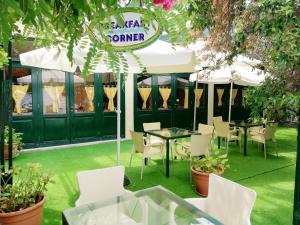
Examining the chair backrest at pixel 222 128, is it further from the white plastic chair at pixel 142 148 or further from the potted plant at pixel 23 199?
the potted plant at pixel 23 199

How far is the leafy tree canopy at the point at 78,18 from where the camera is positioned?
707mm

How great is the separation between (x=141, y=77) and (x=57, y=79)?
2.60 metres

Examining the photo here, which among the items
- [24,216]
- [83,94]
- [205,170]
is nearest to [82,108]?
[83,94]

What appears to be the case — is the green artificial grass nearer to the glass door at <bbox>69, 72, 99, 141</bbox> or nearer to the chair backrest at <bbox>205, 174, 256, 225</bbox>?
the glass door at <bbox>69, 72, 99, 141</bbox>

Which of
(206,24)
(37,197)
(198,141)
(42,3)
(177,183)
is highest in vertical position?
(206,24)

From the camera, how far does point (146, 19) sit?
1149 millimetres

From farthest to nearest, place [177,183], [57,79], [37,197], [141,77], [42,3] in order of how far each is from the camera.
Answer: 1. [141,77]
2. [57,79]
3. [177,183]
4. [37,197]
5. [42,3]

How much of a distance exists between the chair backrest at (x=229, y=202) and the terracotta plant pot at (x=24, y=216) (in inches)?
67.6

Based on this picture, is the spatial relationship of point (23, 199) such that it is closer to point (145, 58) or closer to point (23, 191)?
point (23, 191)

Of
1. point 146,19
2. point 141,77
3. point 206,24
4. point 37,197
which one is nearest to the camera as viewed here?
point 146,19

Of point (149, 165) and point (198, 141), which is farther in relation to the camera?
point (149, 165)

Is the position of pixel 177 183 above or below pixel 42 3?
below

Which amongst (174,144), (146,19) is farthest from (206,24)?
(174,144)

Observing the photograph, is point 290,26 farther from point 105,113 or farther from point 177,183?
point 105,113
